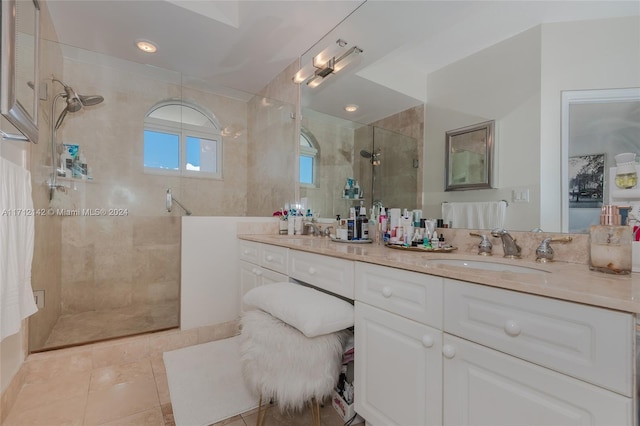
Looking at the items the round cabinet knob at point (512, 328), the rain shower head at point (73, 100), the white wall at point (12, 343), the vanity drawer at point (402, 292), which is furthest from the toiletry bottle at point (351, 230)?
the rain shower head at point (73, 100)

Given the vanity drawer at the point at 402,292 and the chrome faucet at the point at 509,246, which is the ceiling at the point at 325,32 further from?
the vanity drawer at the point at 402,292

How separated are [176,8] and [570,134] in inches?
90.5

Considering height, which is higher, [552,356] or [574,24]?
[574,24]

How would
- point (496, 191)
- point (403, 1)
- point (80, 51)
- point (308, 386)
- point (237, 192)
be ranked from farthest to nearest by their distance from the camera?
point (237, 192), point (80, 51), point (403, 1), point (496, 191), point (308, 386)

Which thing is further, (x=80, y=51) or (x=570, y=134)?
(x=80, y=51)

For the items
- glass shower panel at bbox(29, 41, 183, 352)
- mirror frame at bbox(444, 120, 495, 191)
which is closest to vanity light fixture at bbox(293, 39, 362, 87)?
mirror frame at bbox(444, 120, 495, 191)

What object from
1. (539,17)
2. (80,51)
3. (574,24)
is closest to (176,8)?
(80,51)

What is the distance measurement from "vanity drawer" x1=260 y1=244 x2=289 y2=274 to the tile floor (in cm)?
70

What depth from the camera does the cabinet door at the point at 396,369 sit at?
34.0 inches

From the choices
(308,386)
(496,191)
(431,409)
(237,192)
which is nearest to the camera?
(431,409)

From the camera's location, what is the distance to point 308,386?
3.26 ft

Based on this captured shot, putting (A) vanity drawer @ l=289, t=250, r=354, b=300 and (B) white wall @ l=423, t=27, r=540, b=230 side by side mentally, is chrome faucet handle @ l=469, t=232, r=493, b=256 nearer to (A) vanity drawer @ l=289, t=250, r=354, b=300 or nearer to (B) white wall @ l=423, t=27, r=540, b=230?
(B) white wall @ l=423, t=27, r=540, b=230

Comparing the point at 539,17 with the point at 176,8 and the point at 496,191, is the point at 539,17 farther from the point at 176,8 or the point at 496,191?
the point at 176,8

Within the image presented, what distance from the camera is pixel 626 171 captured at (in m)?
0.93
